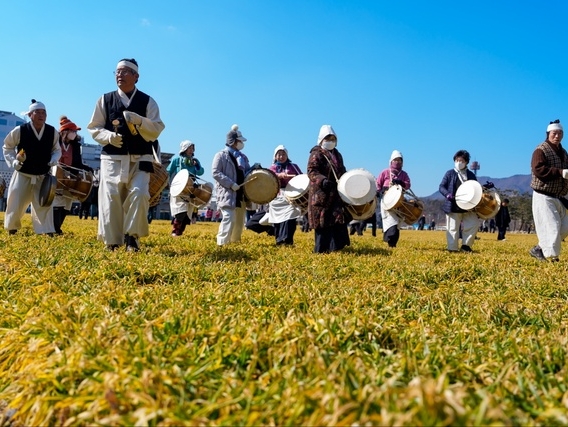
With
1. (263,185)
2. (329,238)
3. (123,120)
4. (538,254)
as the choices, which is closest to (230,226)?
(263,185)

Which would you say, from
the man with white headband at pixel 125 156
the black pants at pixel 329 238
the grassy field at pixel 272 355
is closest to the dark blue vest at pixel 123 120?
the man with white headband at pixel 125 156

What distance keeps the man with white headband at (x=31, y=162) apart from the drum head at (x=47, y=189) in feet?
1.01

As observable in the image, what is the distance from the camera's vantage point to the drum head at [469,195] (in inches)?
359

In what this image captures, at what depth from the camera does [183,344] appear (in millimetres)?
1981

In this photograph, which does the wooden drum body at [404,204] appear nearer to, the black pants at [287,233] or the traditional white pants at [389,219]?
the traditional white pants at [389,219]

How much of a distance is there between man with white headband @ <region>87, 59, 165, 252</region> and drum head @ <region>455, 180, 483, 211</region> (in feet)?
18.7

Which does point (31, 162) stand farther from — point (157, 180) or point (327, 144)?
point (327, 144)

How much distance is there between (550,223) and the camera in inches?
282

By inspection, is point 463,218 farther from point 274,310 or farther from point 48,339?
point 48,339

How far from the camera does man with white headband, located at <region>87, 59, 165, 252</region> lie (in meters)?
5.95

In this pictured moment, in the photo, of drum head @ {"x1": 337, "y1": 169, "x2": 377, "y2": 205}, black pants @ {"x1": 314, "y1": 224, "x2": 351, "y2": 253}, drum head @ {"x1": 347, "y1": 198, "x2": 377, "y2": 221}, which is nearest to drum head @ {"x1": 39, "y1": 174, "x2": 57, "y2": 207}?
black pants @ {"x1": 314, "y1": 224, "x2": 351, "y2": 253}

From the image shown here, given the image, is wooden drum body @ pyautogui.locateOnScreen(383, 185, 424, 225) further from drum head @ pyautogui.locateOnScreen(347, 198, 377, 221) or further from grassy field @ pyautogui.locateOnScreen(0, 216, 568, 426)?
grassy field @ pyautogui.locateOnScreen(0, 216, 568, 426)

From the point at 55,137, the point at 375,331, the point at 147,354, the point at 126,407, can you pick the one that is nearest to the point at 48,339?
the point at 147,354

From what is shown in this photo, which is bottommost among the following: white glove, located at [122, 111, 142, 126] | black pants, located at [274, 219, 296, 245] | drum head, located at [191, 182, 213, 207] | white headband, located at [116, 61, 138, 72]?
black pants, located at [274, 219, 296, 245]
